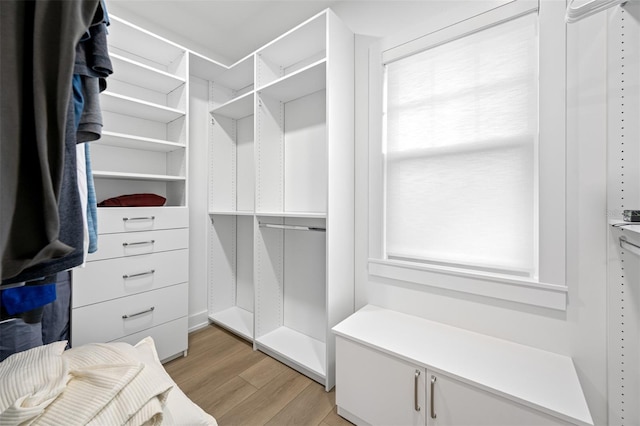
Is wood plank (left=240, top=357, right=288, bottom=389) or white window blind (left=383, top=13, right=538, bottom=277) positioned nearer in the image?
white window blind (left=383, top=13, right=538, bottom=277)

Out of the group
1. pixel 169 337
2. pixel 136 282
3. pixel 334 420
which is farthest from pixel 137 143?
pixel 334 420

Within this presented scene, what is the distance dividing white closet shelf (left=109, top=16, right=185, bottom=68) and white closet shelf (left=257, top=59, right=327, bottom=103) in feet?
2.54

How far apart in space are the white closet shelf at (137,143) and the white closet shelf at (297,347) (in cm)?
174

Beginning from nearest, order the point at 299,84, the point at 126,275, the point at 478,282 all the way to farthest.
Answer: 1. the point at 478,282
2. the point at 126,275
3. the point at 299,84

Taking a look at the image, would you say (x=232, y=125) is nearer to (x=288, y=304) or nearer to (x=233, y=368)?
(x=288, y=304)

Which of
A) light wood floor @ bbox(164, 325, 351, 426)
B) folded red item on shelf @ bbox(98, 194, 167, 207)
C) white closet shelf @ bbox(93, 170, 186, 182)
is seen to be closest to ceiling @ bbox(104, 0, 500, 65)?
white closet shelf @ bbox(93, 170, 186, 182)

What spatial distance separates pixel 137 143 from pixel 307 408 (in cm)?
221

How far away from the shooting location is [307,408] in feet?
5.32

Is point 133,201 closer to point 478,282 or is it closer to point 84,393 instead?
point 84,393

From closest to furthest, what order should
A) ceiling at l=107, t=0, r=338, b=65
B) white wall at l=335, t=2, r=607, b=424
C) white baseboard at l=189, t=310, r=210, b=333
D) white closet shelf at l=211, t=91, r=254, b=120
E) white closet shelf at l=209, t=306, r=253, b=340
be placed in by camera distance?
white wall at l=335, t=2, r=607, b=424 → ceiling at l=107, t=0, r=338, b=65 → white closet shelf at l=211, t=91, r=254, b=120 → white closet shelf at l=209, t=306, r=253, b=340 → white baseboard at l=189, t=310, r=210, b=333

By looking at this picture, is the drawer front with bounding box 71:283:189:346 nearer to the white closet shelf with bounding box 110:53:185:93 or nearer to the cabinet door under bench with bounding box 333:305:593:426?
the cabinet door under bench with bounding box 333:305:593:426

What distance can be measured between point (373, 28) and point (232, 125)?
1.66m

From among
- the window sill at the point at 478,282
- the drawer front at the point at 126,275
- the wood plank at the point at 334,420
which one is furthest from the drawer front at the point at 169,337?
the window sill at the point at 478,282

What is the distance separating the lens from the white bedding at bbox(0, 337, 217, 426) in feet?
2.44
